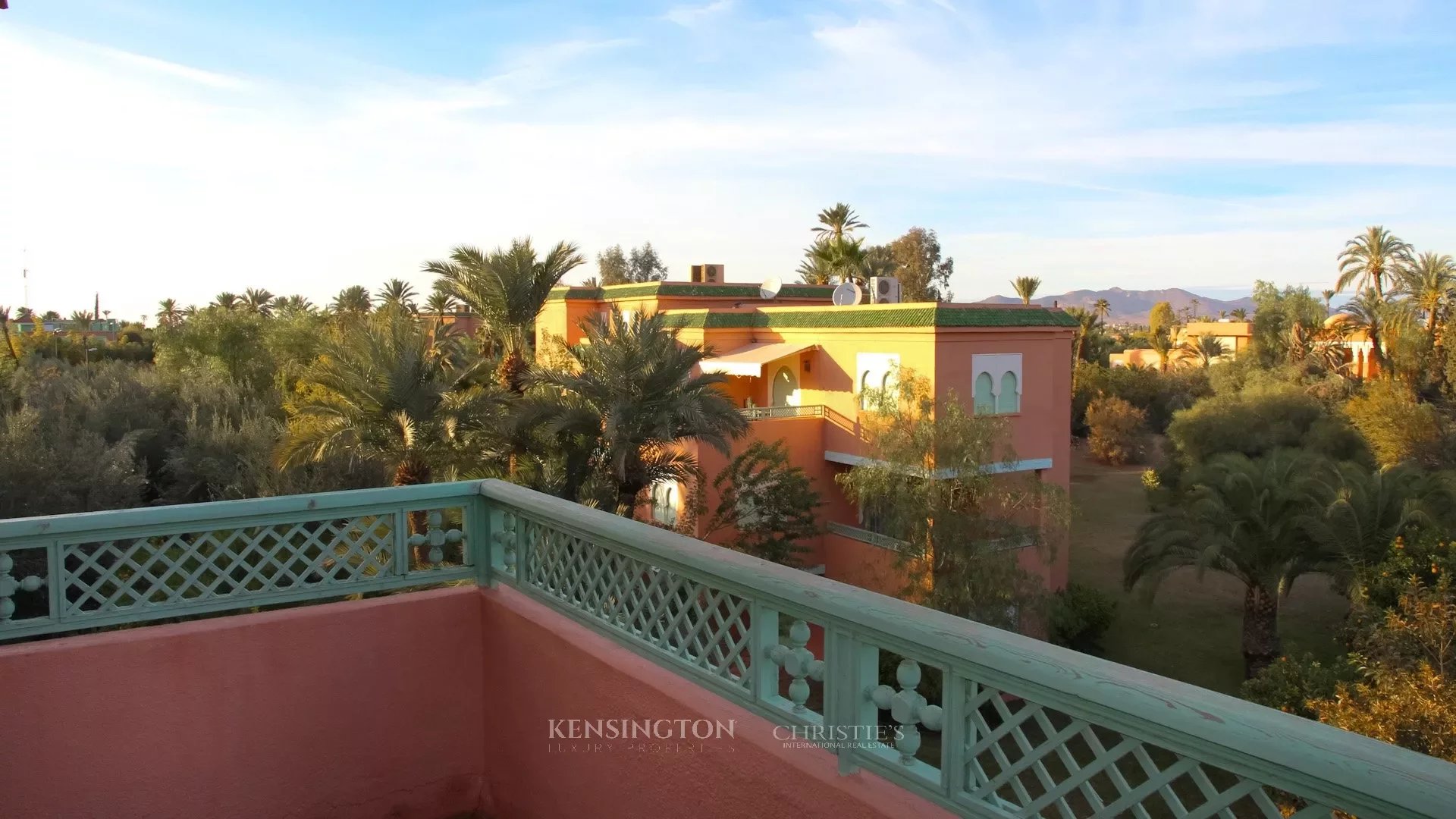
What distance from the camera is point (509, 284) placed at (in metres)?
15.8

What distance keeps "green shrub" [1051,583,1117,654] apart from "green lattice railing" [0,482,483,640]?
14.8 meters

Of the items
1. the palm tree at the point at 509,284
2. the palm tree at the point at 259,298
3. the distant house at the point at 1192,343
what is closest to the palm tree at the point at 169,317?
the palm tree at the point at 259,298

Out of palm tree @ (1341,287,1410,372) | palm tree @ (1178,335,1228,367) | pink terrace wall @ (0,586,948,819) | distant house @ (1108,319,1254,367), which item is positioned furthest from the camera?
distant house @ (1108,319,1254,367)

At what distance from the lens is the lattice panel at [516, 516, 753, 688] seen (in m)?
2.57

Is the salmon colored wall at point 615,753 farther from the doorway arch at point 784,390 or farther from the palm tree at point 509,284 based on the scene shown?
the doorway arch at point 784,390

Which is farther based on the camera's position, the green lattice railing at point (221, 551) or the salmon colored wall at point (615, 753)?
the green lattice railing at point (221, 551)

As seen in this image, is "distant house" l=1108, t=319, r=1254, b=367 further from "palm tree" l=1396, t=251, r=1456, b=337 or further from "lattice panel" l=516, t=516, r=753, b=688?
"lattice panel" l=516, t=516, r=753, b=688

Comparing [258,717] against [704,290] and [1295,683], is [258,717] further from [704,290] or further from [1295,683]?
[704,290]

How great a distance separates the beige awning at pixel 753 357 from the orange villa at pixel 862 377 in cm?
3

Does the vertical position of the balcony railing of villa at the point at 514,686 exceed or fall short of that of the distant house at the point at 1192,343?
it falls short

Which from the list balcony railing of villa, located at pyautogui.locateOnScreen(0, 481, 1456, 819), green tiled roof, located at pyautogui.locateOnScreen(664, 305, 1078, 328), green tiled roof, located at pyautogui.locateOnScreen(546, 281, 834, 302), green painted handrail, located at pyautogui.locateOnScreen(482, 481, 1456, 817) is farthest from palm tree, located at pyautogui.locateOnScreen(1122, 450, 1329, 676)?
green painted handrail, located at pyautogui.locateOnScreen(482, 481, 1456, 817)

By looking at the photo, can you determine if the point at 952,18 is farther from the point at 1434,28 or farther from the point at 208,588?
the point at 1434,28

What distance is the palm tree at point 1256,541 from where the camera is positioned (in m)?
15.0

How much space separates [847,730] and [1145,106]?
2670 cm
